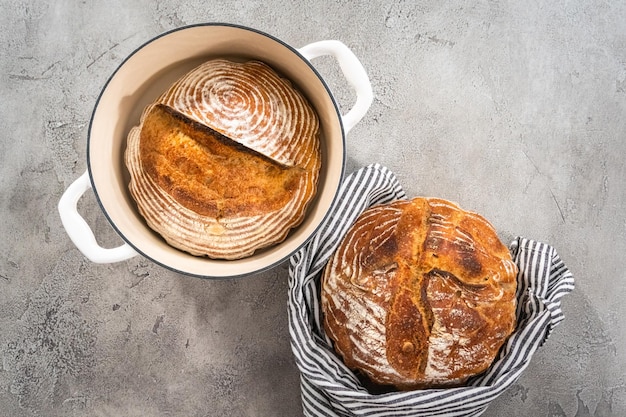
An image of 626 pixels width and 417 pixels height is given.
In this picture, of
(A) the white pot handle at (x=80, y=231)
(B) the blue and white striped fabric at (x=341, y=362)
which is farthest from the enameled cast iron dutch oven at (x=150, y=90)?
(B) the blue and white striped fabric at (x=341, y=362)

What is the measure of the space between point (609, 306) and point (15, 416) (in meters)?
1.03

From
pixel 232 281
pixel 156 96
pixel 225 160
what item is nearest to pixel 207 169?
pixel 225 160

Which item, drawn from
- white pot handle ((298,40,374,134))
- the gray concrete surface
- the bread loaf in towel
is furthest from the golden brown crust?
the gray concrete surface

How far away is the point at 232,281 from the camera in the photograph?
1048mm

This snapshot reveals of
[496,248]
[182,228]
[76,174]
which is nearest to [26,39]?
[76,174]

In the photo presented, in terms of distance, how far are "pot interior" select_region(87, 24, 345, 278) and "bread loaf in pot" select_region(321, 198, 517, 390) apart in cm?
12

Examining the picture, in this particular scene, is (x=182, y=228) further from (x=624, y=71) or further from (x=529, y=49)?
(x=624, y=71)

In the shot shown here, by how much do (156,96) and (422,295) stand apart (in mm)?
461

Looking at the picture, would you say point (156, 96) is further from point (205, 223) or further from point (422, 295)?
point (422, 295)

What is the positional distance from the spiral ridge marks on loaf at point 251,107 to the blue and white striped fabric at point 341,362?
6.4 inches

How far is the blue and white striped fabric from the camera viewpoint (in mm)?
911

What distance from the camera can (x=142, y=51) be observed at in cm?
77

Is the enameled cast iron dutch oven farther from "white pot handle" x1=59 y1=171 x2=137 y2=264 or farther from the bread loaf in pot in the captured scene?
the bread loaf in pot

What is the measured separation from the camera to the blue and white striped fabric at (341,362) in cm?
91
